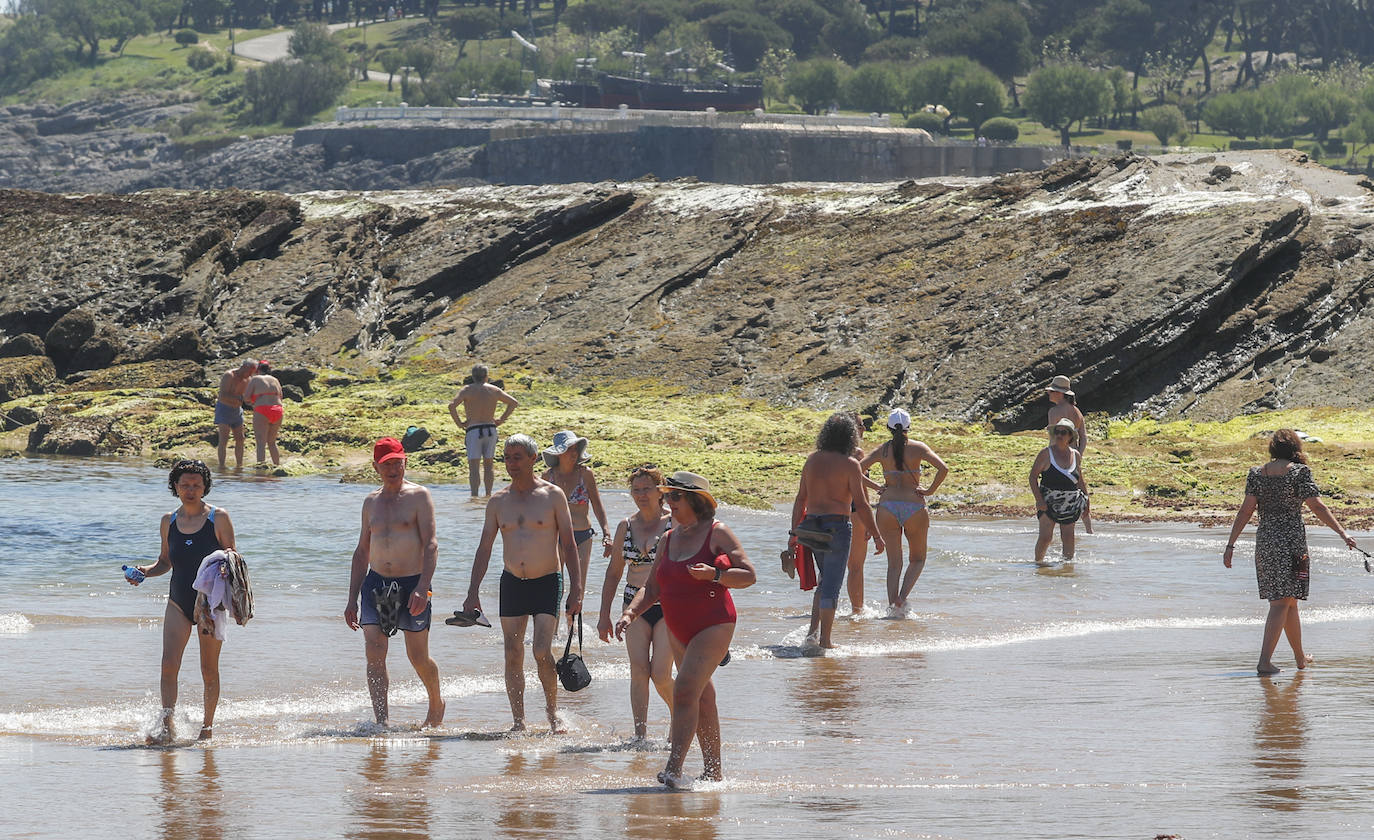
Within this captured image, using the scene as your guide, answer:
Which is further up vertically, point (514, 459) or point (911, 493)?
point (514, 459)

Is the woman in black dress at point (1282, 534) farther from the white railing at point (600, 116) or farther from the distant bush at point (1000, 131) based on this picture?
the distant bush at point (1000, 131)

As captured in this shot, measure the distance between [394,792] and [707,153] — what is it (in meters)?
91.0

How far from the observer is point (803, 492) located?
428 inches

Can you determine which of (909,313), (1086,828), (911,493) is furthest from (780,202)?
(1086,828)

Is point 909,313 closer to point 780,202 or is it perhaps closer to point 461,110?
point 780,202

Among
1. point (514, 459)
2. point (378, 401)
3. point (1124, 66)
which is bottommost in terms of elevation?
point (378, 401)

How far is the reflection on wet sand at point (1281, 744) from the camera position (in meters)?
6.70

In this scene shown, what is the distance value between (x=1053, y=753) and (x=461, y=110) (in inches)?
4629

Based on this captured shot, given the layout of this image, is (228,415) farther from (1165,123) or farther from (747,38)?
(747,38)

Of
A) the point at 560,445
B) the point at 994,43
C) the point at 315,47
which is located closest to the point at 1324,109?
the point at 994,43

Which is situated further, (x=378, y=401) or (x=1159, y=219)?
(x=1159, y=219)

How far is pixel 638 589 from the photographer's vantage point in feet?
29.6

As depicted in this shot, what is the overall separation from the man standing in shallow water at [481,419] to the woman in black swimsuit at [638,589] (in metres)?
9.94

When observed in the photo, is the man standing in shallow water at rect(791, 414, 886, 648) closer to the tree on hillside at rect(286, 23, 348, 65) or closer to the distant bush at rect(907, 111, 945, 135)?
the distant bush at rect(907, 111, 945, 135)
